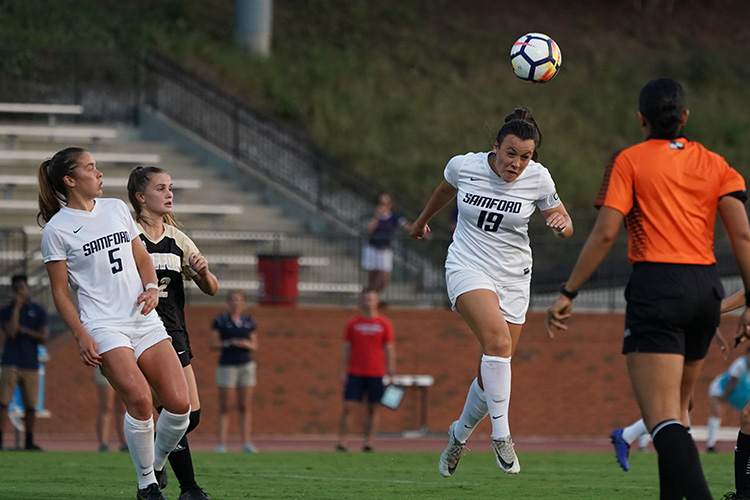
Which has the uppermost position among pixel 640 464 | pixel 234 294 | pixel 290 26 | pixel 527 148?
pixel 290 26

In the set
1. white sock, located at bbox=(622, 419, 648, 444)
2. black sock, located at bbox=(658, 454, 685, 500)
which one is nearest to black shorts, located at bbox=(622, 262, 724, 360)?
black sock, located at bbox=(658, 454, 685, 500)

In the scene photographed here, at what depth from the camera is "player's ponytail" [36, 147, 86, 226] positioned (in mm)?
6918

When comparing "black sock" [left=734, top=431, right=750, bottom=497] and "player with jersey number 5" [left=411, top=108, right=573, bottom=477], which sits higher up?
"player with jersey number 5" [left=411, top=108, right=573, bottom=477]

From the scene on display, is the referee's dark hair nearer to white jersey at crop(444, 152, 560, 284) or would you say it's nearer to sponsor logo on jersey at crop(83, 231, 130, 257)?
white jersey at crop(444, 152, 560, 284)

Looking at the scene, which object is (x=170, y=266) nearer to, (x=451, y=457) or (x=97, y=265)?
(x=97, y=265)

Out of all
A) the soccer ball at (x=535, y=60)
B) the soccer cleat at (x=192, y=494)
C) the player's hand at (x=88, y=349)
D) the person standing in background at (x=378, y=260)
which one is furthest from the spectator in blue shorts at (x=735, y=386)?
the player's hand at (x=88, y=349)

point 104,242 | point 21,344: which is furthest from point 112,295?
point 21,344

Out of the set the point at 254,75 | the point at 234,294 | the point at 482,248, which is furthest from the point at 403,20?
the point at 482,248

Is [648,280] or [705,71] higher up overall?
[705,71]

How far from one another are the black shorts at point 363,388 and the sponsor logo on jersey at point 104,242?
9.27m

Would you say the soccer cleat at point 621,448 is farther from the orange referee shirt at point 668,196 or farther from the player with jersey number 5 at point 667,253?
the orange referee shirt at point 668,196

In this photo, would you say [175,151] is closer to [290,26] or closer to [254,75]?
[254,75]

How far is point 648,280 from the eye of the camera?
568 centimetres

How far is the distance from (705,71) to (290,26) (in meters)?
12.6
